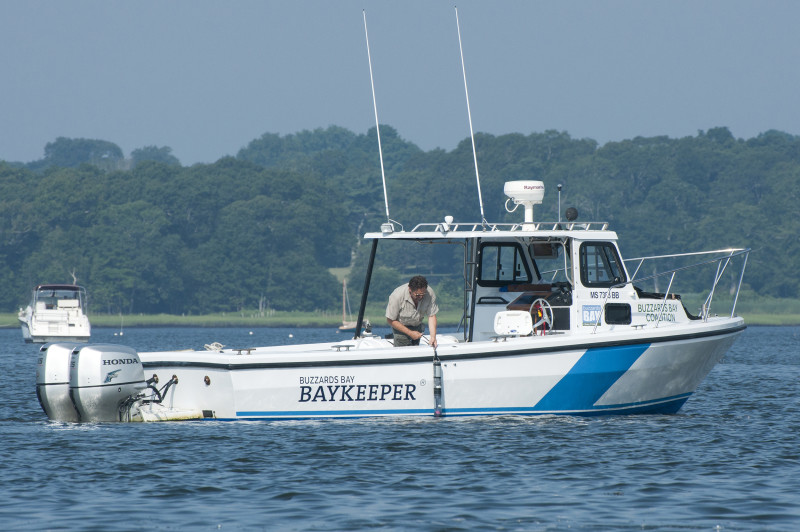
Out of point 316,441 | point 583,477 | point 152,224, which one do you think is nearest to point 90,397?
point 316,441

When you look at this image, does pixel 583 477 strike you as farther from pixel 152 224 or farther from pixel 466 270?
pixel 152 224

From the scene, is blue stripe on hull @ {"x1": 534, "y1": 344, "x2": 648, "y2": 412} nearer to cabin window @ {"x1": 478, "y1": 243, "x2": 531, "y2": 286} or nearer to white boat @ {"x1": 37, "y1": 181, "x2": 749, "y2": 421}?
white boat @ {"x1": 37, "y1": 181, "x2": 749, "y2": 421}

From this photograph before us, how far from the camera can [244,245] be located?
120062 millimetres

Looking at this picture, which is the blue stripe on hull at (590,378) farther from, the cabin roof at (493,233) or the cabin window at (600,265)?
the cabin roof at (493,233)

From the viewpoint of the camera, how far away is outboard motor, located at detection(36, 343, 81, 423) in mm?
15719

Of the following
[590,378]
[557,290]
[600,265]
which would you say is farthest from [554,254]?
[590,378]

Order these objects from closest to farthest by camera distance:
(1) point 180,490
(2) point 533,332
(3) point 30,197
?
(1) point 180,490, (2) point 533,332, (3) point 30,197

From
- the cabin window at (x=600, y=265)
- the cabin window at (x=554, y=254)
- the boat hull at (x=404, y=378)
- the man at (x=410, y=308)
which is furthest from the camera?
the cabin window at (x=554, y=254)

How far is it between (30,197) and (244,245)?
2482cm

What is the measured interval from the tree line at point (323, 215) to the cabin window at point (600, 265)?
8151cm

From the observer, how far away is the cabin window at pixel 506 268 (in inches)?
701

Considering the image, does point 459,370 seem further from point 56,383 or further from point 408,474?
point 56,383

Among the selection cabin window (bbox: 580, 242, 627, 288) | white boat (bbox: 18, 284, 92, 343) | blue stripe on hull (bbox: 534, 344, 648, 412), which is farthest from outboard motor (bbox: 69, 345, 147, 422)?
white boat (bbox: 18, 284, 92, 343)

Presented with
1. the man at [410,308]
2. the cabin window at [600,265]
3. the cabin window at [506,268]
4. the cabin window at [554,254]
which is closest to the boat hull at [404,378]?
the man at [410,308]
